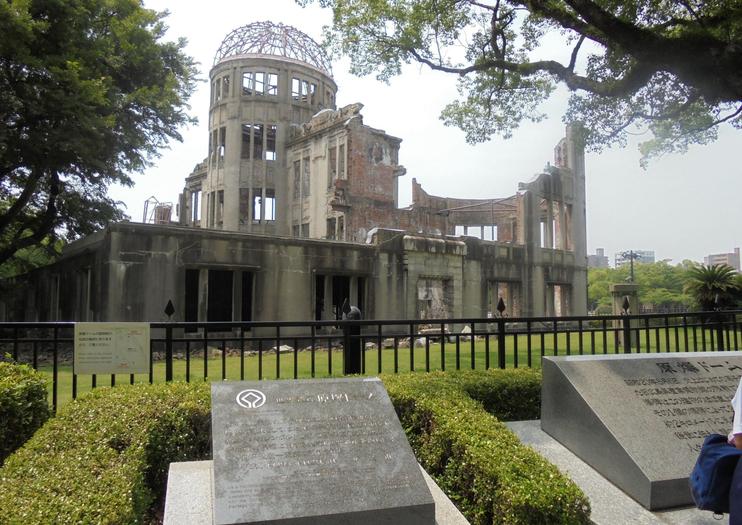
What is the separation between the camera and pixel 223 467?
3.69 metres

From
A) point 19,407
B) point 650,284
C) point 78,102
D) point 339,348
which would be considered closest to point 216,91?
point 78,102

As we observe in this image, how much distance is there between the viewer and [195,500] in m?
3.90

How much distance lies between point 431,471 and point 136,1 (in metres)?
21.9

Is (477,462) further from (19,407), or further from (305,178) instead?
(305,178)

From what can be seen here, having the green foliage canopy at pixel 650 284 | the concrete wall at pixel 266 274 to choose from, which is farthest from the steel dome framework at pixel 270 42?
the green foliage canopy at pixel 650 284

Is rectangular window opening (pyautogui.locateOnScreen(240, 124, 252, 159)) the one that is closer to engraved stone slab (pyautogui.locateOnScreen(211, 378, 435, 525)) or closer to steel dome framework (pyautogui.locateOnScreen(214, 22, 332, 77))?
steel dome framework (pyautogui.locateOnScreen(214, 22, 332, 77))

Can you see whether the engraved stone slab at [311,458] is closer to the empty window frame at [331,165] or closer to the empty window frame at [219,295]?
the empty window frame at [219,295]

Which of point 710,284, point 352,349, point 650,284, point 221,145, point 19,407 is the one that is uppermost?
point 221,145

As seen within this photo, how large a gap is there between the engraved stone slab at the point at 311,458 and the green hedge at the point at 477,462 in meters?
0.65

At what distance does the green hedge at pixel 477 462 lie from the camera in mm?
3770

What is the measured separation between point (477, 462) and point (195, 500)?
215cm

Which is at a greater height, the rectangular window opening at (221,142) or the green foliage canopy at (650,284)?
the rectangular window opening at (221,142)

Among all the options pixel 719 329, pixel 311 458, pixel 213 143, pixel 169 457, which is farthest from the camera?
pixel 213 143

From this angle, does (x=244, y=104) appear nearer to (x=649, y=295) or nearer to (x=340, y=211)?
(x=340, y=211)
